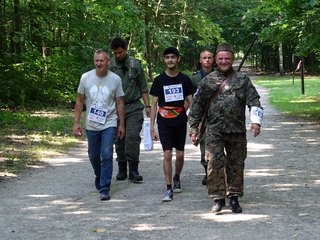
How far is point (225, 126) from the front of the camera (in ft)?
18.6

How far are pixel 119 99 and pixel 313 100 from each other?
54.5 feet

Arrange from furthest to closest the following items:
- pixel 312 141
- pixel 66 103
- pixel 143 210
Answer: pixel 66 103
pixel 312 141
pixel 143 210

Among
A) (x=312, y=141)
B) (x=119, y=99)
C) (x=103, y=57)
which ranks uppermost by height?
(x=103, y=57)

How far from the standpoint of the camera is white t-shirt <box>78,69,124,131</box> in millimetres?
6719

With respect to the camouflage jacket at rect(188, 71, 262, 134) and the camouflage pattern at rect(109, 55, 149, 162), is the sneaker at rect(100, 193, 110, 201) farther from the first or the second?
the camouflage jacket at rect(188, 71, 262, 134)

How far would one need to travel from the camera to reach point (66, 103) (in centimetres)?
2022

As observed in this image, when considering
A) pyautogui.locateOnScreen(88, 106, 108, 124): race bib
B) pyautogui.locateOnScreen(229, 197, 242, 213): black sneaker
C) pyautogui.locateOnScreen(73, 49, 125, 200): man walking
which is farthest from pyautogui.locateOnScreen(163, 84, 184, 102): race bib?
pyautogui.locateOnScreen(229, 197, 242, 213): black sneaker

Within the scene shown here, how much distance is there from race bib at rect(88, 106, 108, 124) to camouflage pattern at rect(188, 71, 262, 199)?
138 cm

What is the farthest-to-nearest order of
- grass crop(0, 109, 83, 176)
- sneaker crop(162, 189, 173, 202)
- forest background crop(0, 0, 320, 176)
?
Answer: forest background crop(0, 0, 320, 176), grass crop(0, 109, 83, 176), sneaker crop(162, 189, 173, 202)

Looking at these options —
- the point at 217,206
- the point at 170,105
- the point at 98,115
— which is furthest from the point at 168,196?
the point at 98,115

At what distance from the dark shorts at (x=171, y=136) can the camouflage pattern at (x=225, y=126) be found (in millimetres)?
856

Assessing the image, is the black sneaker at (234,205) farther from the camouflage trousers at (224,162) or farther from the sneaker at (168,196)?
the sneaker at (168,196)

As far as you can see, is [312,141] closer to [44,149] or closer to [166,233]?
[44,149]

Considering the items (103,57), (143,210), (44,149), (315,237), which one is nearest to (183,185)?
(143,210)
